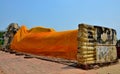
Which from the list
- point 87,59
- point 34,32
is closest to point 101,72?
point 87,59

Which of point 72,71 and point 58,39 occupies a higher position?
point 58,39

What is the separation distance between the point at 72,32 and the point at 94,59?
2933mm

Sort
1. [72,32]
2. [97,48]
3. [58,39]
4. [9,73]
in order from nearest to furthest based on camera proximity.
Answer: [9,73] < [97,48] < [72,32] < [58,39]

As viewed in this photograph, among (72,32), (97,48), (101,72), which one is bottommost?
(101,72)

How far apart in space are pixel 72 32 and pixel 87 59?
10.8 ft

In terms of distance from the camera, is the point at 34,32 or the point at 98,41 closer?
the point at 98,41

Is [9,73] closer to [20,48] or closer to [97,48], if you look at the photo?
[97,48]

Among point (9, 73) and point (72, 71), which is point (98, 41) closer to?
point (72, 71)

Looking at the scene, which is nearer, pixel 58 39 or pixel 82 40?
pixel 82 40

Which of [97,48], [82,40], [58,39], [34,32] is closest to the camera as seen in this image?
[82,40]

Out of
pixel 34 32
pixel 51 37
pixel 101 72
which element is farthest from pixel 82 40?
pixel 34 32

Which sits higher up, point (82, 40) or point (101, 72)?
point (82, 40)

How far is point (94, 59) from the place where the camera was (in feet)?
38.0

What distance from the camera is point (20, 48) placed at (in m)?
19.3
